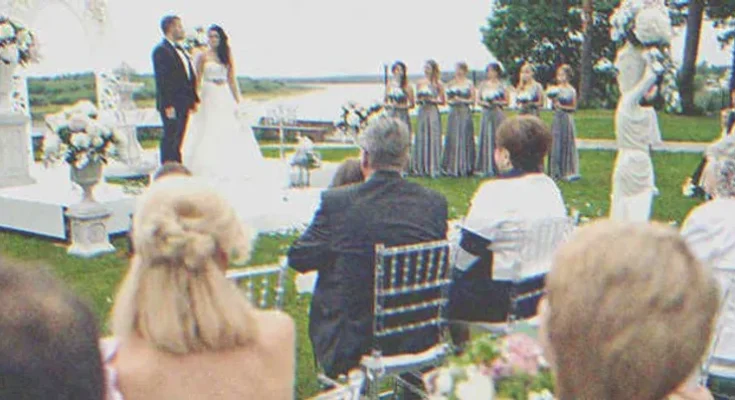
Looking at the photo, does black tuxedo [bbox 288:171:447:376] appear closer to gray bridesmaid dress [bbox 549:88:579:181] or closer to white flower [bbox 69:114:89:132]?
white flower [bbox 69:114:89:132]

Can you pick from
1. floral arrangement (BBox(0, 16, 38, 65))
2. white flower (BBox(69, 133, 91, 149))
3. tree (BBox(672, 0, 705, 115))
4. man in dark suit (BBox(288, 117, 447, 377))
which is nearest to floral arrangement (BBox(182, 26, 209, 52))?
floral arrangement (BBox(0, 16, 38, 65))

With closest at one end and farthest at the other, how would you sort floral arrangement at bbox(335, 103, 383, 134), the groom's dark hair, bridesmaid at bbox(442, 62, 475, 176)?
the groom's dark hair → floral arrangement at bbox(335, 103, 383, 134) → bridesmaid at bbox(442, 62, 475, 176)

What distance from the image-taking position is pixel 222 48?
29.7 ft

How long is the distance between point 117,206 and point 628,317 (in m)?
7.14

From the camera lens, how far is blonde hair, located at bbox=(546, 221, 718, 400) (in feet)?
4.93

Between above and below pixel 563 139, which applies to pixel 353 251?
above

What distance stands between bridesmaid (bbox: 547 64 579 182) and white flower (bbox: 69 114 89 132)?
683 cm

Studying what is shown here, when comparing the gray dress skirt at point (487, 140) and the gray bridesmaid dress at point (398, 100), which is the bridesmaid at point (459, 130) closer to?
the gray dress skirt at point (487, 140)

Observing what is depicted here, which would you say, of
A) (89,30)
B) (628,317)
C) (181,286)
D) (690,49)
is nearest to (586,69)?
(690,49)

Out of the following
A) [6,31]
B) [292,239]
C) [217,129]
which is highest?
[6,31]

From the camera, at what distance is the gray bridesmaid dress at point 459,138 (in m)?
12.4

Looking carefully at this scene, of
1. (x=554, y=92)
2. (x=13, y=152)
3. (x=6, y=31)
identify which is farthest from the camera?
(x=554, y=92)

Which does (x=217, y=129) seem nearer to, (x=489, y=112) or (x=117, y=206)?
(x=117, y=206)

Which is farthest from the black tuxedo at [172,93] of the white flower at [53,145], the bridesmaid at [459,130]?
the bridesmaid at [459,130]
